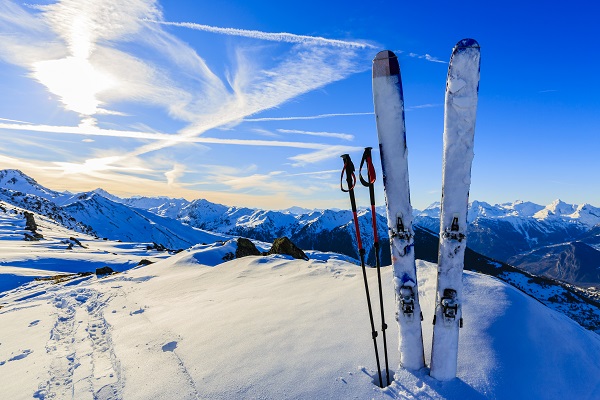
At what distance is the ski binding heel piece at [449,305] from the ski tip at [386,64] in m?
3.10

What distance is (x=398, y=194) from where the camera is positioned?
4.63 meters

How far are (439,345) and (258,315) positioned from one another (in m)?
3.82

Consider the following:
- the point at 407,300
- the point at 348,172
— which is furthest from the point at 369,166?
the point at 407,300

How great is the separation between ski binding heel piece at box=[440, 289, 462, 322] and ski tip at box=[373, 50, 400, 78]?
3103 mm

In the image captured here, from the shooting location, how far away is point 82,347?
688 centimetres

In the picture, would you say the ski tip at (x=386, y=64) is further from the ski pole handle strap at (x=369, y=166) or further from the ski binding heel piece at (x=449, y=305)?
the ski binding heel piece at (x=449, y=305)

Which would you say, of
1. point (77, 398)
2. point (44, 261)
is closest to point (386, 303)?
point (77, 398)

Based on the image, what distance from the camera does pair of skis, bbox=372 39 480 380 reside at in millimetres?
4246

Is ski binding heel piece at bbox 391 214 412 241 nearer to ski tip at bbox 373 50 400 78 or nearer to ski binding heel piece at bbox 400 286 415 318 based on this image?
ski binding heel piece at bbox 400 286 415 318

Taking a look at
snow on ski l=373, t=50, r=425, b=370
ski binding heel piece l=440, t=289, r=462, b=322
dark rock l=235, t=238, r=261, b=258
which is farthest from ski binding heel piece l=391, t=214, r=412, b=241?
dark rock l=235, t=238, r=261, b=258

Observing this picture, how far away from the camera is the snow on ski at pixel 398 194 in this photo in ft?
14.9

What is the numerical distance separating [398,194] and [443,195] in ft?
1.93

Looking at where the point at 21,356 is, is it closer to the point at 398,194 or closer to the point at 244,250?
the point at 398,194

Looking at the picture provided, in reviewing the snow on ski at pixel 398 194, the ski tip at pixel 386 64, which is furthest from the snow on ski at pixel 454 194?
the ski tip at pixel 386 64
